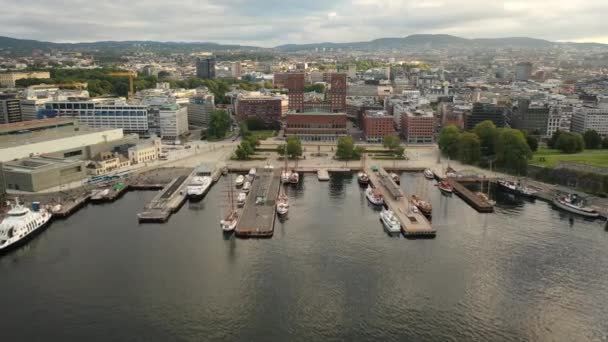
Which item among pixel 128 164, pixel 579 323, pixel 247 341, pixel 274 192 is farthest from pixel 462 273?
pixel 128 164

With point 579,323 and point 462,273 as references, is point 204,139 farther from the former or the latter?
point 579,323

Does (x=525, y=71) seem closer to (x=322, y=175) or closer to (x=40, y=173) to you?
(x=322, y=175)

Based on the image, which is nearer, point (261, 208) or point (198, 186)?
point (261, 208)

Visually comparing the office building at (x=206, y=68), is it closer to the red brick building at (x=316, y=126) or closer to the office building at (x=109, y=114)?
the office building at (x=109, y=114)

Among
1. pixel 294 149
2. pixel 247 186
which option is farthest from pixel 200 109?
pixel 247 186

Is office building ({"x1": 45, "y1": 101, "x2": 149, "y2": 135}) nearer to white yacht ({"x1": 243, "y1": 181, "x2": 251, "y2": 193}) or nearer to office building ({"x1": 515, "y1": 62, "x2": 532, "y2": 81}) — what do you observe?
white yacht ({"x1": 243, "y1": 181, "x2": 251, "y2": 193})

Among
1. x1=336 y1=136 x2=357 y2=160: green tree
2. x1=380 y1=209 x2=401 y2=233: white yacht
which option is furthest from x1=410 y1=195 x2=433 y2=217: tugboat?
x1=336 y1=136 x2=357 y2=160: green tree

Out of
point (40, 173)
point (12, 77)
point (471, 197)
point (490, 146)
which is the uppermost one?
point (12, 77)
